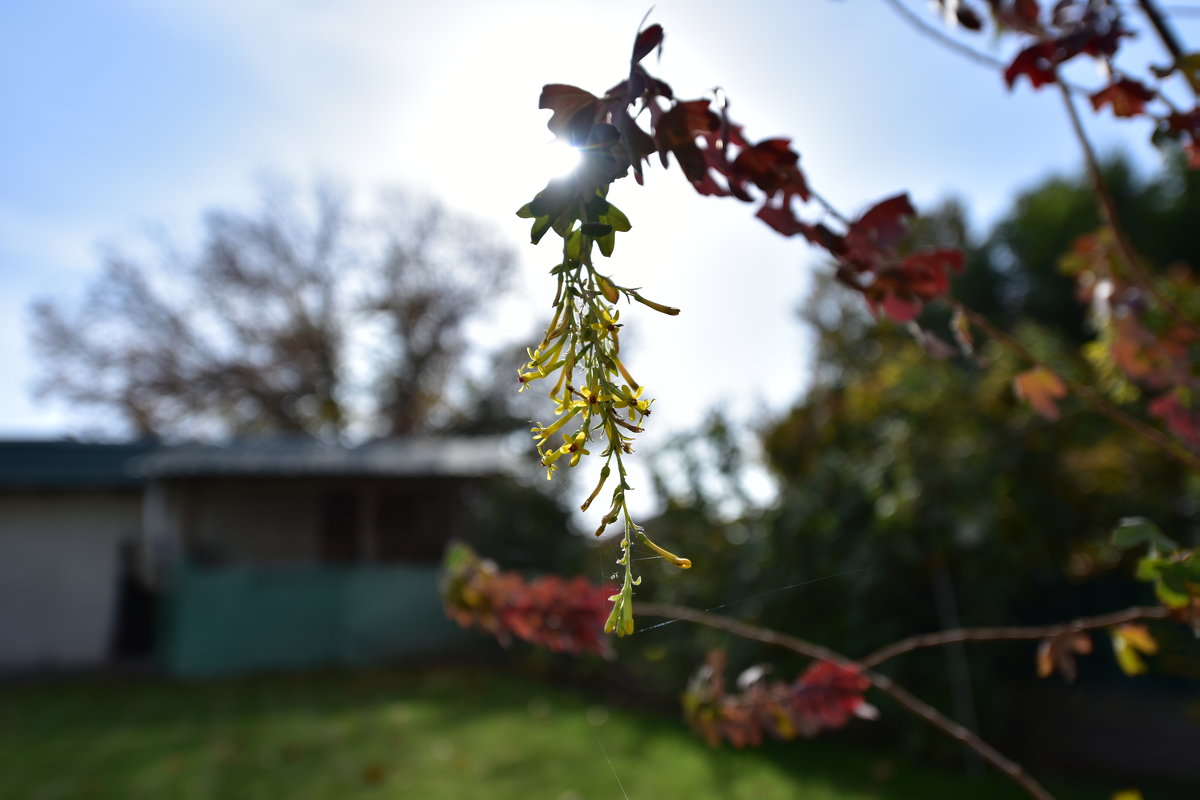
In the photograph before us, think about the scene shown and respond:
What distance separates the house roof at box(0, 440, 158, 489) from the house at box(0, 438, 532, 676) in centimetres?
3

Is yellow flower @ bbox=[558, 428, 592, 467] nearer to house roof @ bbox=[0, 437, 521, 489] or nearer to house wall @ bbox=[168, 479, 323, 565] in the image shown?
house roof @ bbox=[0, 437, 521, 489]

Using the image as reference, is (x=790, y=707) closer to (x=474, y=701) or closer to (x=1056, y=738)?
(x=1056, y=738)

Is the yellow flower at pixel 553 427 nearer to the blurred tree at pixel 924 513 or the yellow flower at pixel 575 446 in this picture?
the yellow flower at pixel 575 446

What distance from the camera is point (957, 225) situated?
2638 cm

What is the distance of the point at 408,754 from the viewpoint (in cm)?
522

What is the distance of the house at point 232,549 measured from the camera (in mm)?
9641

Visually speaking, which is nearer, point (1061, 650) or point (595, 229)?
point (595, 229)

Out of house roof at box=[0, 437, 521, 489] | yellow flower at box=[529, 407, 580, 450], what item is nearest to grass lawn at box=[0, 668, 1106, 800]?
yellow flower at box=[529, 407, 580, 450]

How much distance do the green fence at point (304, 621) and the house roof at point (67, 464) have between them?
2.38 metres

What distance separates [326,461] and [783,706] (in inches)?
437

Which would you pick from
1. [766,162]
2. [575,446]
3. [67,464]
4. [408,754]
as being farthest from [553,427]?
[67,464]

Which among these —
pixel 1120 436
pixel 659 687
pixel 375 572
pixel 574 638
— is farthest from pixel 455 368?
pixel 574 638

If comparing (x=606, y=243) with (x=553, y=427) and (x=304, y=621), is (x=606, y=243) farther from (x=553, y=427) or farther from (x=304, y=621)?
(x=304, y=621)

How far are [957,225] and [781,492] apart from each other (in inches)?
937
